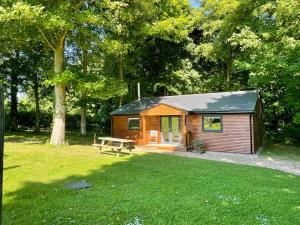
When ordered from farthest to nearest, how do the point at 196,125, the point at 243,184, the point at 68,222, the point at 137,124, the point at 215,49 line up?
1. the point at 215,49
2. the point at 137,124
3. the point at 196,125
4. the point at 243,184
5. the point at 68,222

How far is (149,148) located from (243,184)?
384 inches

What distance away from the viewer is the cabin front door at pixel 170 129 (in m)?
17.4

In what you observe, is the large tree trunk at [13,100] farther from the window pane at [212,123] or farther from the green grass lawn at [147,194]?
the window pane at [212,123]

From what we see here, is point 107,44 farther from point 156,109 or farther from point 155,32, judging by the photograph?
point 155,32

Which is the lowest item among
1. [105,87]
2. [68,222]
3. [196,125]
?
[68,222]

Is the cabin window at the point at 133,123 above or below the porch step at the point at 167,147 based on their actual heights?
above

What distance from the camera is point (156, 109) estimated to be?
17078 mm

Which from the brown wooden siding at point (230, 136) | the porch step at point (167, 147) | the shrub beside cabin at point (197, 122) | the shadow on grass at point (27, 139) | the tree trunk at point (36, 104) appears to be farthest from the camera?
the tree trunk at point (36, 104)

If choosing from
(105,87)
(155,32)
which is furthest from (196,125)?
(155,32)

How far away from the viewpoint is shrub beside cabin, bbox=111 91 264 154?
14.6 metres

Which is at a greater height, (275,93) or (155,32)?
(155,32)

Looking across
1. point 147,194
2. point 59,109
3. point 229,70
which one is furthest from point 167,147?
point 229,70

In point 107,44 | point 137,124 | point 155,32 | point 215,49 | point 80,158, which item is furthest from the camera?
point 215,49

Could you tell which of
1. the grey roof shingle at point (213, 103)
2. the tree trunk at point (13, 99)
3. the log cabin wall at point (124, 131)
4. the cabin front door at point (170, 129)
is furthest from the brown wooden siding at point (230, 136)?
the tree trunk at point (13, 99)
